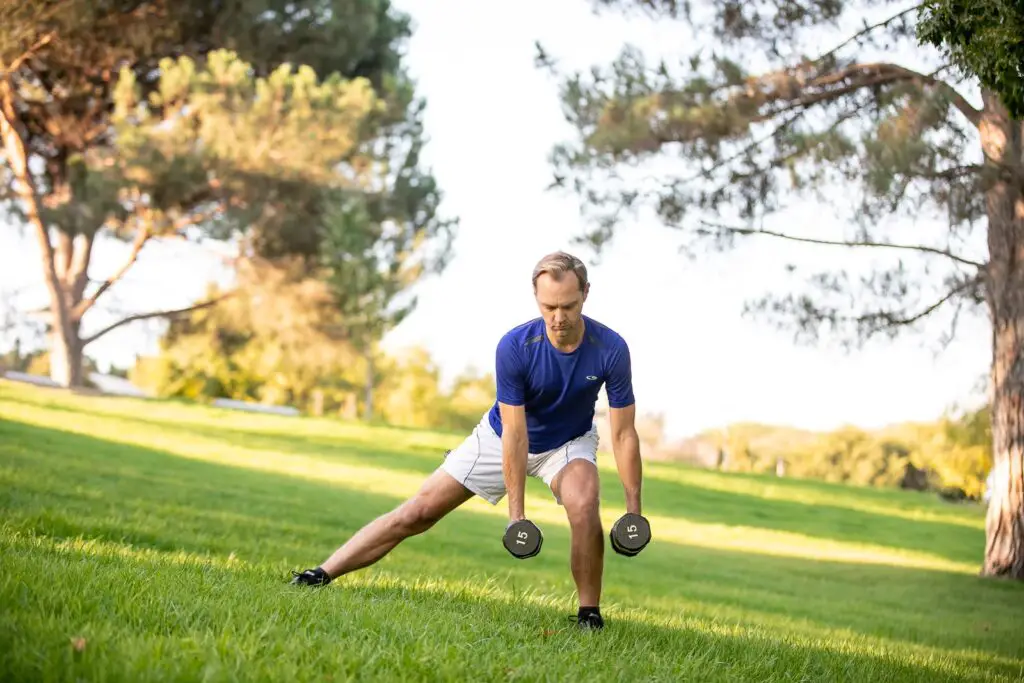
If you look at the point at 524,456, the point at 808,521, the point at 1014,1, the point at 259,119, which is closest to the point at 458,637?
the point at 524,456

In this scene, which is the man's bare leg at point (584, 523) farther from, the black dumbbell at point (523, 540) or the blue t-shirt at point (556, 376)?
the black dumbbell at point (523, 540)

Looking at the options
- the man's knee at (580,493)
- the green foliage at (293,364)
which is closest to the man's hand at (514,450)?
the man's knee at (580,493)

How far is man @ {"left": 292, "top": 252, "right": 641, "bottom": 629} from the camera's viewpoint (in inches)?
199

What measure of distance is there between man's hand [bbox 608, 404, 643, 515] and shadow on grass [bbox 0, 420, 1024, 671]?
2.04m

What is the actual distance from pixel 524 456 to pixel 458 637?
1.09 metres

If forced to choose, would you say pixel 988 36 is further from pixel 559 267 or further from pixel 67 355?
pixel 67 355

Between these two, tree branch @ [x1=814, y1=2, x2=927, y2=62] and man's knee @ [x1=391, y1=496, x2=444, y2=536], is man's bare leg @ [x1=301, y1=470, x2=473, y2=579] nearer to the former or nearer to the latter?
man's knee @ [x1=391, y1=496, x2=444, y2=536]

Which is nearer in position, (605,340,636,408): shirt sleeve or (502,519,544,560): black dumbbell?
(502,519,544,560): black dumbbell

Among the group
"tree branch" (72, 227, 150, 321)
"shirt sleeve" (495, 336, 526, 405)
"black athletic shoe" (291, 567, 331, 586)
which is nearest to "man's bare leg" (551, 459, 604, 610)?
"shirt sleeve" (495, 336, 526, 405)

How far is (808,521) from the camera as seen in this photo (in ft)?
69.6

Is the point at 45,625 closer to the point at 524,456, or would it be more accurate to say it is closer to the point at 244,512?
the point at 524,456

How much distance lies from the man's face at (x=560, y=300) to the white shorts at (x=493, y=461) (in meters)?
0.70

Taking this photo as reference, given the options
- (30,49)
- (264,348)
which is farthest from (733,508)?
(264,348)

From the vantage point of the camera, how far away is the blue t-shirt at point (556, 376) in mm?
5156
